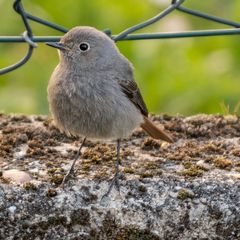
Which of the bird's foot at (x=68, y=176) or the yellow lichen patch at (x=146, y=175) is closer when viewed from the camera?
the bird's foot at (x=68, y=176)

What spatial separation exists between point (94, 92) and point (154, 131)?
52 cm

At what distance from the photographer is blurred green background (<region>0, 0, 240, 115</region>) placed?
7535 millimetres

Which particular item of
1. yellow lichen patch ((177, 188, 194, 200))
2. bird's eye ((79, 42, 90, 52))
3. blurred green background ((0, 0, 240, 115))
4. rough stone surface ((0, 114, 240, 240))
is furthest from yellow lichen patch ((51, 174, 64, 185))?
blurred green background ((0, 0, 240, 115))

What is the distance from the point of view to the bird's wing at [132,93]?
5.48 meters

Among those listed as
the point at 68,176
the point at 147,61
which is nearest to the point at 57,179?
the point at 68,176

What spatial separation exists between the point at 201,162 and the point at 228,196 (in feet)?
1.52

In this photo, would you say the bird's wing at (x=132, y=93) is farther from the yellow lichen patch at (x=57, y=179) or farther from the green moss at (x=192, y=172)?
the yellow lichen patch at (x=57, y=179)

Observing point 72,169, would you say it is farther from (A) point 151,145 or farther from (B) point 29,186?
(A) point 151,145

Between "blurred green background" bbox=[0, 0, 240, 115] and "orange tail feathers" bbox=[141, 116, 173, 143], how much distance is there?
1815 millimetres

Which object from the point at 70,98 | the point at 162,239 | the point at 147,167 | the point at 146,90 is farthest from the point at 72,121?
the point at 146,90

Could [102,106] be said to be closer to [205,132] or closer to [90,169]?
[90,169]

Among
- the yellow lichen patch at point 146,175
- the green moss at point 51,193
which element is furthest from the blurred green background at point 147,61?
the green moss at point 51,193

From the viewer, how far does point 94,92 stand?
5.27 meters

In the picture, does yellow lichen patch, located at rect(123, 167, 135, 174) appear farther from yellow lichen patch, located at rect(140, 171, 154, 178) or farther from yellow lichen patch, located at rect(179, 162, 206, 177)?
yellow lichen patch, located at rect(179, 162, 206, 177)
